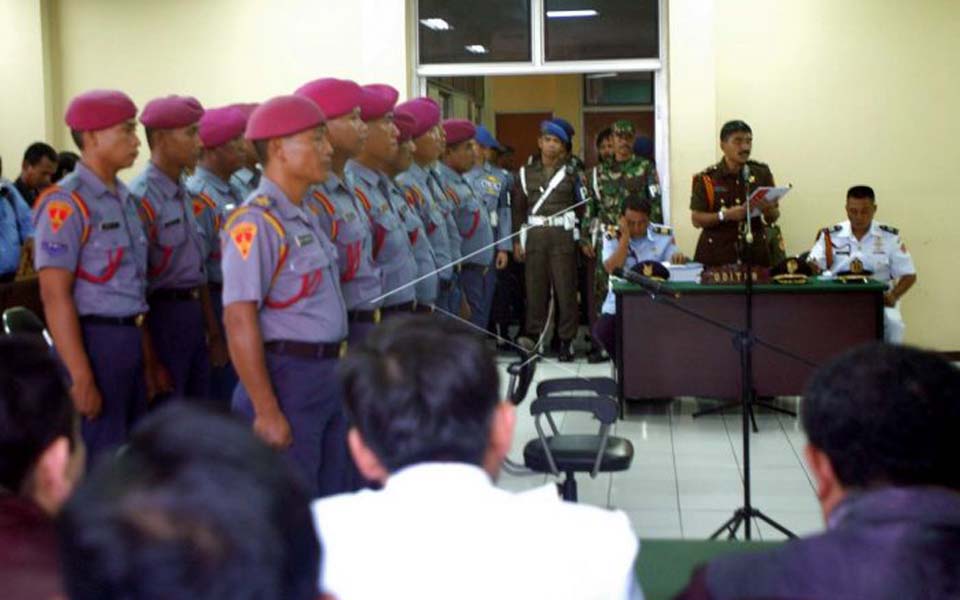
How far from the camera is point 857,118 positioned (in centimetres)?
879

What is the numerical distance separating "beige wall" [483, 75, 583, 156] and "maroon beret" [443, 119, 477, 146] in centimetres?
521

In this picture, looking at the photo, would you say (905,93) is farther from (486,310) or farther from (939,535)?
(939,535)

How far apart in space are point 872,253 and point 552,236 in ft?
8.06

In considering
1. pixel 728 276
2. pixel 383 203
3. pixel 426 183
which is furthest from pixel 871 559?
pixel 728 276

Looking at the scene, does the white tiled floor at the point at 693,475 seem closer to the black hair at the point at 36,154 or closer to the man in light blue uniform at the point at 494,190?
the man in light blue uniform at the point at 494,190

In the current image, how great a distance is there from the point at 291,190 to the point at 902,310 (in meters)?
5.95

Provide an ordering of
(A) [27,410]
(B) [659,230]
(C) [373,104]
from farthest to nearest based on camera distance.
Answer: (B) [659,230] → (C) [373,104] → (A) [27,410]

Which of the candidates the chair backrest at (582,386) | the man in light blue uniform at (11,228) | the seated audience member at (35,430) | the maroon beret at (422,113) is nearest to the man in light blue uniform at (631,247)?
the maroon beret at (422,113)

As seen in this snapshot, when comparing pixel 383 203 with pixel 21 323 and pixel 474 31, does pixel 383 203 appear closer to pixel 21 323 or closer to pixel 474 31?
pixel 21 323

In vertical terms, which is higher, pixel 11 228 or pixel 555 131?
pixel 555 131

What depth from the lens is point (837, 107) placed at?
28.9 feet

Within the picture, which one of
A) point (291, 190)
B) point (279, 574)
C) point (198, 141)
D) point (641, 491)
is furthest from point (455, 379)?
point (641, 491)

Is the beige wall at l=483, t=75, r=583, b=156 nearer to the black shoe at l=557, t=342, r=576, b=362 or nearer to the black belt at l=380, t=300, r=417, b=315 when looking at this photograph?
the black shoe at l=557, t=342, r=576, b=362

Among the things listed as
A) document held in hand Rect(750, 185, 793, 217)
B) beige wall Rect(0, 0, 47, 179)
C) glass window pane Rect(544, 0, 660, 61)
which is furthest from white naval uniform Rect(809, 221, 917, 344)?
beige wall Rect(0, 0, 47, 179)
